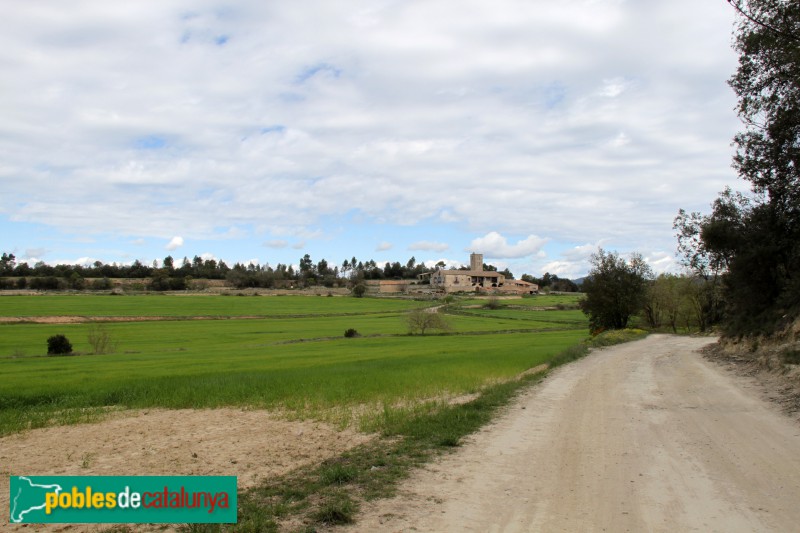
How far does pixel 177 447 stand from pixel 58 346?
41.2 m

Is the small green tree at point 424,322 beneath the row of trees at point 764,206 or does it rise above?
beneath

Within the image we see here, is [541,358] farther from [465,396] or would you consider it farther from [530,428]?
[530,428]

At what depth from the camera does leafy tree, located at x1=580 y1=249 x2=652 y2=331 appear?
67.6 meters

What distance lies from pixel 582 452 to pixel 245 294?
501 ft

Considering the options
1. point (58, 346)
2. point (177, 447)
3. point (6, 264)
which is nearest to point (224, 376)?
point (177, 447)

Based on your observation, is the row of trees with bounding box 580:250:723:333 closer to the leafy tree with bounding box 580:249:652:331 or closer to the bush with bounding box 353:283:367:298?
the leafy tree with bounding box 580:249:652:331

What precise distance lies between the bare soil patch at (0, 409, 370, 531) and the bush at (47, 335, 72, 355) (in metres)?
35.0

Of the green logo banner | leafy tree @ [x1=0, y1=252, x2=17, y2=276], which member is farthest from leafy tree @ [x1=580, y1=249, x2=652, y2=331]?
leafy tree @ [x1=0, y1=252, x2=17, y2=276]

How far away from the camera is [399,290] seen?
191500 mm

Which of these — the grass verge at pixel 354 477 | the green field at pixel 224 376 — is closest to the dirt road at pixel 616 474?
the grass verge at pixel 354 477

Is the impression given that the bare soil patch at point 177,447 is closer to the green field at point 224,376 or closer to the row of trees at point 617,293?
the green field at point 224,376

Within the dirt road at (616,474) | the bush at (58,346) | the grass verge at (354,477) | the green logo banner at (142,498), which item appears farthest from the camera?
the bush at (58,346)

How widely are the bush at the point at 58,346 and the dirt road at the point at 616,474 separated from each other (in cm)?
4470

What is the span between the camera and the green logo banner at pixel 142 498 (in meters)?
7.06
